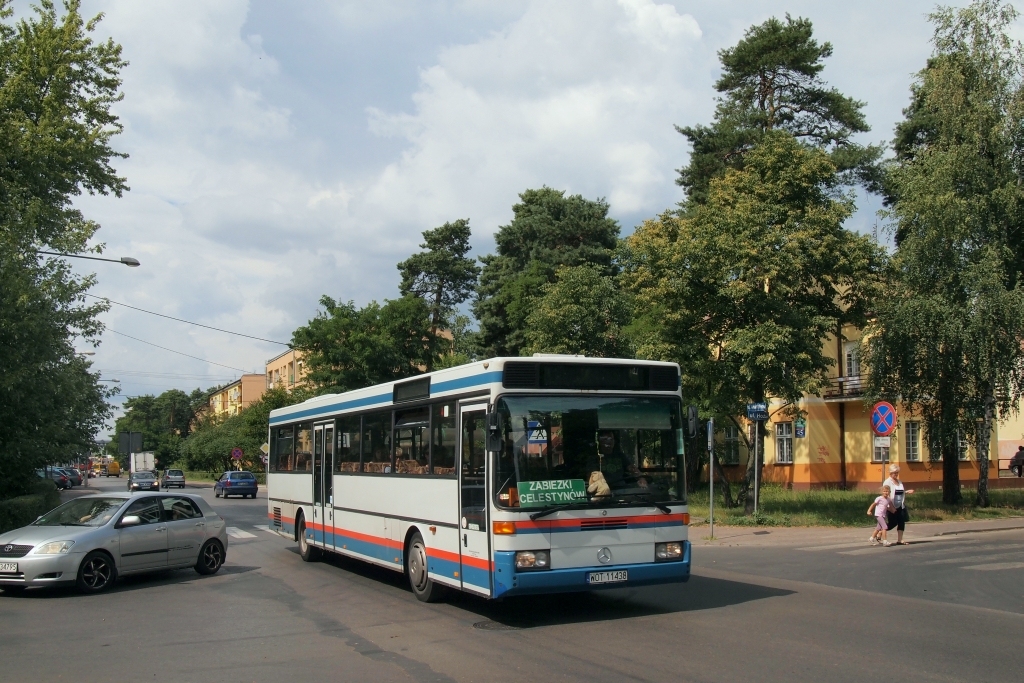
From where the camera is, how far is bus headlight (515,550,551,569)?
945 centimetres

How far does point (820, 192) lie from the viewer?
25375mm

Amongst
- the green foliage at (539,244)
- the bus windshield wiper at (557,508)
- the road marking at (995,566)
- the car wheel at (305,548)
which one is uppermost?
the green foliage at (539,244)

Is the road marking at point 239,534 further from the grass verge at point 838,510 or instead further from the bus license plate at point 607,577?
the bus license plate at point 607,577

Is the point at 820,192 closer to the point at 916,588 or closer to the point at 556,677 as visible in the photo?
the point at 916,588

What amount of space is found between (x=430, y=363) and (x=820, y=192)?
1085 inches

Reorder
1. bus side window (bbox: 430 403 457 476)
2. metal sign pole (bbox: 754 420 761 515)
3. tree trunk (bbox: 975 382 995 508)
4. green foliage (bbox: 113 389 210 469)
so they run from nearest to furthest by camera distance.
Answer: bus side window (bbox: 430 403 457 476) → metal sign pole (bbox: 754 420 761 515) → tree trunk (bbox: 975 382 995 508) → green foliage (bbox: 113 389 210 469)

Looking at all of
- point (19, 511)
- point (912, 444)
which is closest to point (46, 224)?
point (19, 511)

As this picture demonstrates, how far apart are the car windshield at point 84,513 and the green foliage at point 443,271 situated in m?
51.8

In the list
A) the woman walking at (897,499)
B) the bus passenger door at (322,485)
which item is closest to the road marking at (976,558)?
the woman walking at (897,499)

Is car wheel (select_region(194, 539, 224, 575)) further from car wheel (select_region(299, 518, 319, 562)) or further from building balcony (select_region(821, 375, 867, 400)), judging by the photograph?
building balcony (select_region(821, 375, 867, 400))

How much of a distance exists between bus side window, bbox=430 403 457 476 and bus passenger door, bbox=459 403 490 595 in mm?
288

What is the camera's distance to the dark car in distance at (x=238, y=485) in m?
49.4

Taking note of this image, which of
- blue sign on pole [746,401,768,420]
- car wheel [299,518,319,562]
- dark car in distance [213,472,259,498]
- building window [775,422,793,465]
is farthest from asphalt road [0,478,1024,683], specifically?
dark car in distance [213,472,259,498]

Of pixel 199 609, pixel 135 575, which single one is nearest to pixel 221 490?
pixel 135 575
